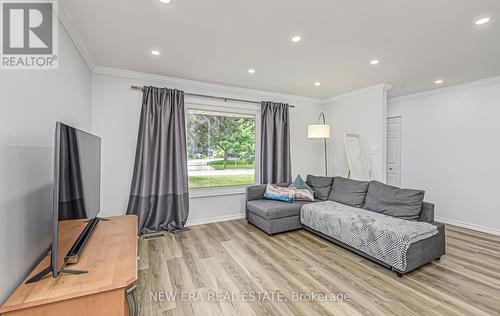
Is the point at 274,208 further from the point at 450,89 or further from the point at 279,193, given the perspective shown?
the point at 450,89

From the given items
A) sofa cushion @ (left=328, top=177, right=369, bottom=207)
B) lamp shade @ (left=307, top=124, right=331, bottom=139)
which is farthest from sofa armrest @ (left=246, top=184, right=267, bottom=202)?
lamp shade @ (left=307, top=124, right=331, bottom=139)

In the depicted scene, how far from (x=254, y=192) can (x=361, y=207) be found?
Answer: 5.78ft

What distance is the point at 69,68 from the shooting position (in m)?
2.28

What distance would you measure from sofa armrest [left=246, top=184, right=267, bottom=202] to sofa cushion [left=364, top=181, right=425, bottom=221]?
1.71m

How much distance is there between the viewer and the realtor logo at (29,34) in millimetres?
1341

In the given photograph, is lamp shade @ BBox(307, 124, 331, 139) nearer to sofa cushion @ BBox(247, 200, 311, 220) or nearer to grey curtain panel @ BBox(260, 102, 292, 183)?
grey curtain panel @ BBox(260, 102, 292, 183)

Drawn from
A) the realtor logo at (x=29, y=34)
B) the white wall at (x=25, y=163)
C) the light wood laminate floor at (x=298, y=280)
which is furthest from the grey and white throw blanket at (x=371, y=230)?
the realtor logo at (x=29, y=34)

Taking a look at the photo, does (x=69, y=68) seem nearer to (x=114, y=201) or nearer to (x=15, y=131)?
(x=15, y=131)

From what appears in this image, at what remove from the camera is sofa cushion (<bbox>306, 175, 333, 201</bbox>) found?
4.18 m

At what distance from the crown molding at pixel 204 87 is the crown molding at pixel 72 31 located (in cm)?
41

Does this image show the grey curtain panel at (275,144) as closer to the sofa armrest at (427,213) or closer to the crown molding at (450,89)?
Result: the sofa armrest at (427,213)

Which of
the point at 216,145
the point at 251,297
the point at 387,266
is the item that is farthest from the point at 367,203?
the point at 216,145

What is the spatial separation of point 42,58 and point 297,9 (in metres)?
2.09

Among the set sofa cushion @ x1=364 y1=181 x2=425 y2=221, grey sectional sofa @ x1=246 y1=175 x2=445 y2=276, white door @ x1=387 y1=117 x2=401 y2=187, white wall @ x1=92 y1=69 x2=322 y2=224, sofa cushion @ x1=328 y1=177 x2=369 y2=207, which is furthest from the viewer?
white door @ x1=387 y1=117 x2=401 y2=187
